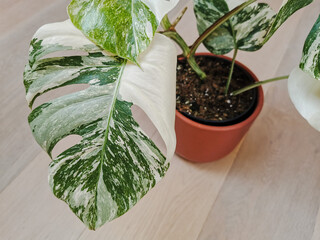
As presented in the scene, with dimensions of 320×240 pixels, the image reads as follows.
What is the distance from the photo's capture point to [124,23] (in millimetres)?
420

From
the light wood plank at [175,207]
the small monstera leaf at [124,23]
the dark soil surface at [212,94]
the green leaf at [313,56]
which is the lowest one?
the light wood plank at [175,207]

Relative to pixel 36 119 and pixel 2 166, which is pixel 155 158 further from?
pixel 2 166

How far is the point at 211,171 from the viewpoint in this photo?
2.83ft

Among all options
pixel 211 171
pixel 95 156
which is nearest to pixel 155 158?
pixel 95 156

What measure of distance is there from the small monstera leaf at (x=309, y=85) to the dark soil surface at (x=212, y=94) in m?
0.18

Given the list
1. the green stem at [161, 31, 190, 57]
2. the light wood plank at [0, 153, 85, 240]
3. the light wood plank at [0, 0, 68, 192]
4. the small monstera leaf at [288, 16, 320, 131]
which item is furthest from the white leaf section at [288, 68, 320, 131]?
the light wood plank at [0, 0, 68, 192]

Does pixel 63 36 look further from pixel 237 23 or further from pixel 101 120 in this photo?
pixel 237 23

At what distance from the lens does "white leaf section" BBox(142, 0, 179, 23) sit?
407 mm

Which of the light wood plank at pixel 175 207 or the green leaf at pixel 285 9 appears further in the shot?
the light wood plank at pixel 175 207

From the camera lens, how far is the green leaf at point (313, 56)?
0.41m

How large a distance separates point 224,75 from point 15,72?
64 centimetres

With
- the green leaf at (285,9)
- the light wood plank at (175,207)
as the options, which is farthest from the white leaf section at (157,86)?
the light wood plank at (175,207)

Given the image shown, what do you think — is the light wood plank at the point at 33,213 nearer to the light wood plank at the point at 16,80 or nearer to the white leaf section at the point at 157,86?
the light wood plank at the point at 16,80

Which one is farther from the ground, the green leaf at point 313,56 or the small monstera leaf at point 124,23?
A: the small monstera leaf at point 124,23
